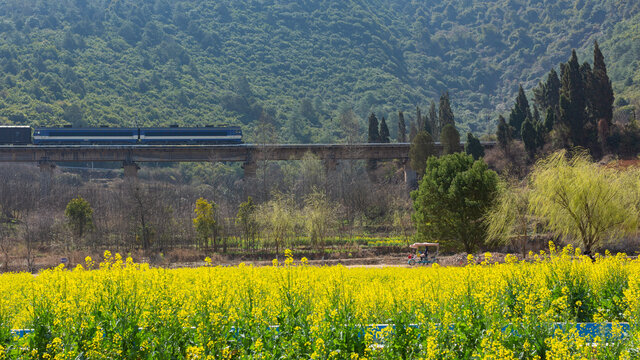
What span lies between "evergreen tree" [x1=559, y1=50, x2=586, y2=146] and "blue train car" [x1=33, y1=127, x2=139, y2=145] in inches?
1883

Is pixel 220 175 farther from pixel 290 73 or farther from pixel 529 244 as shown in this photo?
pixel 290 73

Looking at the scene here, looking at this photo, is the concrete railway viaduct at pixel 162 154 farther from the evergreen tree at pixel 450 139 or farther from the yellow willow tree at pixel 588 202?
the yellow willow tree at pixel 588 202

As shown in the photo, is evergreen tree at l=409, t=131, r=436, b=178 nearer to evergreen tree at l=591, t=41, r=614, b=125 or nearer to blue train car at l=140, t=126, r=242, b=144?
evergreen tree at l=591, t=41, r=614, b=125

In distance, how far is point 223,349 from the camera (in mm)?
7465

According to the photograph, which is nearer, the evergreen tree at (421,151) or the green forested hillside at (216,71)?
Answer: the evergreen tree at (421,151)

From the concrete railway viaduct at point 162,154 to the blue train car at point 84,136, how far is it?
1311 millimetres

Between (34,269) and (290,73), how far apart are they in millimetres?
141259

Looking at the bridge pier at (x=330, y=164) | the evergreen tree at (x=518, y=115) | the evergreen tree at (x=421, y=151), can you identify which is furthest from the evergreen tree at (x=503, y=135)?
the bridge pier at (x=330, y=164)

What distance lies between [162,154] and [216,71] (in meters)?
93.6

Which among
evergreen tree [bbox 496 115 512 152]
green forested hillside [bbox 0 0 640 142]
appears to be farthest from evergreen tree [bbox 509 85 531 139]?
green forested hillside [bbox 0 0 640 142]

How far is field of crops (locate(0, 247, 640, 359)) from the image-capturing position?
7.38m

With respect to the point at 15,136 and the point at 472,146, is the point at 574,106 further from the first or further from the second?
the point at 15,136

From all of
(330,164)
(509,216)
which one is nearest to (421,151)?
(330,164)

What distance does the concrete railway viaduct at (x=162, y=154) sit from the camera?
6819cm
